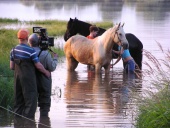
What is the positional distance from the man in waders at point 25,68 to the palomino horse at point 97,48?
6.54 m

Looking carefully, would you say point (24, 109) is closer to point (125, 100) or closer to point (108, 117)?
point (108, 117)

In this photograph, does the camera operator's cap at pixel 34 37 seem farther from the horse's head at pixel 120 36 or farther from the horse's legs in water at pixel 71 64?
the horse's legs in water at pixel 71 64

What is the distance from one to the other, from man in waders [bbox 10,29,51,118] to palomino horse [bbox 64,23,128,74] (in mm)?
6538

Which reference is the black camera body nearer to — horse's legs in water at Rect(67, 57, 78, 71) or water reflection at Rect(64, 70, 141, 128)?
water reflection at Rect(64, 70, 141, 128)

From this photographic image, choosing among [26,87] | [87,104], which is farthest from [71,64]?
[26,87]

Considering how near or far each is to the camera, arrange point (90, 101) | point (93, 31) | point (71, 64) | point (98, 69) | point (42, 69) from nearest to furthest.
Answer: point (42, 69) < point (90, 101) < point (98, 69) < point (71, 64) < point (93, 31)

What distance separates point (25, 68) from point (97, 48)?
7034 mm

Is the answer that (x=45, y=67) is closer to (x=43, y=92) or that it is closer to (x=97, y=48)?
(x=43, y=92)

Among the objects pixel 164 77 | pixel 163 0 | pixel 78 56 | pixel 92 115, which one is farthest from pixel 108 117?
pixel 163 0

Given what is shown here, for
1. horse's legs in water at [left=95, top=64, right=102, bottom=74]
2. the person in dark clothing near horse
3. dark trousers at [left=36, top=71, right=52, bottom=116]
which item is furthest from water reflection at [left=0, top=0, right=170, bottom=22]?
dark trousers at [left=36, top=71, right=52, bottom=116]

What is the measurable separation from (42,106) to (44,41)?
1.19m

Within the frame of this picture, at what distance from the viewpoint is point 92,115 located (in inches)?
455

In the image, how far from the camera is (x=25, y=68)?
34.5ft

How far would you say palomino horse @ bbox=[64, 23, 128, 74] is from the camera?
17031 mm
